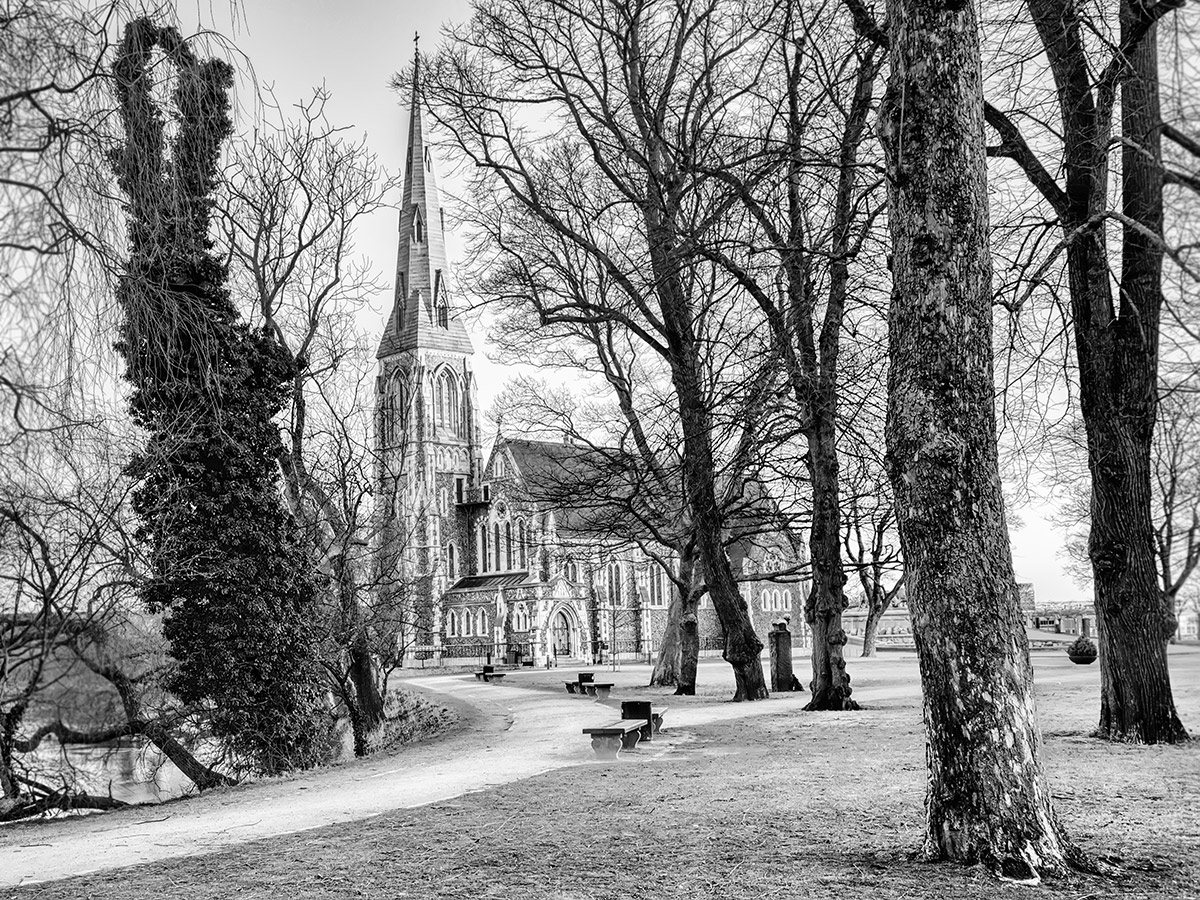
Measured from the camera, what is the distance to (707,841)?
713cm

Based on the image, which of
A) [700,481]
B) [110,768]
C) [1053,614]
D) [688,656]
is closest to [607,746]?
[700,481]

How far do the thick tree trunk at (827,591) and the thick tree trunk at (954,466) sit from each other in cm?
1025

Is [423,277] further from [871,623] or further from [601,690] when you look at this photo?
[601,690]

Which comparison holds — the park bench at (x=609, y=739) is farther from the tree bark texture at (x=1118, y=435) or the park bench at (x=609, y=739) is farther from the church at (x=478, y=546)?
the church at (x=478, y=546)

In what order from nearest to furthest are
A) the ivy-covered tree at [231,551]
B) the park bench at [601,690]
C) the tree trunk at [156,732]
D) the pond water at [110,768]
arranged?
the ivy-covered tree at [231,551], the pond water at [110,768], the tree trunk at [156,732], the park bench at [601,690]

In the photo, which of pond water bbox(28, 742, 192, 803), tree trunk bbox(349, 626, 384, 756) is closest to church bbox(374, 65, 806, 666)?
tree trunk bbox(349, 626, 384, 756)

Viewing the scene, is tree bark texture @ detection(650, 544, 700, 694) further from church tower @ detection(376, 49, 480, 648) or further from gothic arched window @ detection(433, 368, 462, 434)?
gothic arched window @ detection(433, 368, 462, 434)

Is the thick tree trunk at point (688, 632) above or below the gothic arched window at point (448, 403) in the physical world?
below

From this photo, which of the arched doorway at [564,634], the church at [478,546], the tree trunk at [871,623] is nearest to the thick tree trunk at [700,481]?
the tree trunk at [871,623]

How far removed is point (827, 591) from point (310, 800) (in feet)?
32.0

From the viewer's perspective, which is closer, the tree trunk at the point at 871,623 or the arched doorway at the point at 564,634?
the tree trunk at the point at 871,623

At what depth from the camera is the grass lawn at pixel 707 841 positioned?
19.2ft

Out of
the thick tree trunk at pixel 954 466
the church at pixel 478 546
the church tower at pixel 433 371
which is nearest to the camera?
the thick tree trunk at pixel 954 466

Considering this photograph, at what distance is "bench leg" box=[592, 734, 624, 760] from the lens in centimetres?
1296
